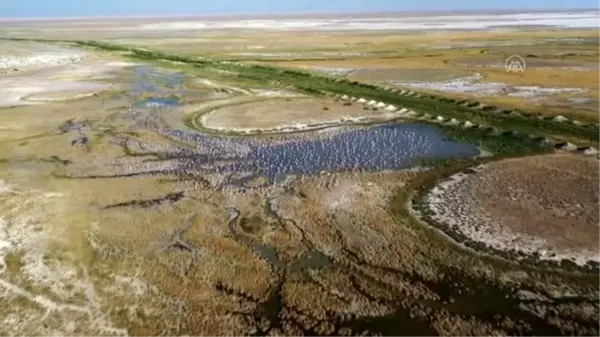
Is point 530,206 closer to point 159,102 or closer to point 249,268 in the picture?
point 249,268

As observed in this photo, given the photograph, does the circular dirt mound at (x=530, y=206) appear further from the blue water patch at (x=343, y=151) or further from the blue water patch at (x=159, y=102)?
the blue water patch at (x=159, y=102)

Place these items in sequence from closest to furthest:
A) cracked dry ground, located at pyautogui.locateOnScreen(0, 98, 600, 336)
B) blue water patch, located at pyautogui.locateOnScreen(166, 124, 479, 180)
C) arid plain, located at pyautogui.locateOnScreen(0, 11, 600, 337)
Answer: cracked dry ground, located at pyautogui.locateOnScreen(0, 98, 600, 336), arid plain, located at pyautogui.locateOnScreen(0, 11, 600, 337), blue water patch, located at pyautogui.locateOnScreen(166, 124, 479, 180)

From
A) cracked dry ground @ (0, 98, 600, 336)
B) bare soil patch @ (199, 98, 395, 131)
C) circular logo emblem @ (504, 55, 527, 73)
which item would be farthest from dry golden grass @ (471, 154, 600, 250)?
circular logo emblem @ (504, 55, 527, 73)

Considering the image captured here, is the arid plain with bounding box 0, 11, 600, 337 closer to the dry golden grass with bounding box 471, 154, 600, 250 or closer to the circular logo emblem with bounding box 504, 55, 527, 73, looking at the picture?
the dry golden grass with bounding box 471, 154, 600, 250

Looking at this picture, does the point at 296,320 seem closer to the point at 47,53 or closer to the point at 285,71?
the point at 285,71

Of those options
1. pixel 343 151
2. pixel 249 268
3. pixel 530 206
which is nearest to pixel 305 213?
pixel 249 268

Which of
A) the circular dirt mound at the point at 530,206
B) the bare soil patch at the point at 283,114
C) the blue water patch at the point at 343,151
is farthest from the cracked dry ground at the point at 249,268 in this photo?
the bare soil patch at the point at 283,114
